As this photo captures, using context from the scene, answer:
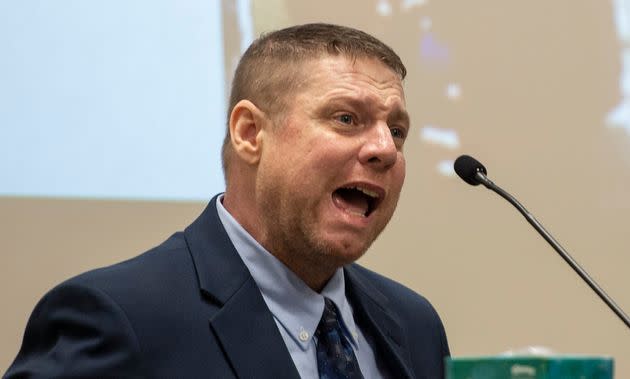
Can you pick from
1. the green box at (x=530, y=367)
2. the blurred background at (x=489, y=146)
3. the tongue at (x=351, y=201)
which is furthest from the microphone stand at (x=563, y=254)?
the blurred background at (x=489, y=146)

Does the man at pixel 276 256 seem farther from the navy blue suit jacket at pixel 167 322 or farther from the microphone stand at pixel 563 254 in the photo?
the microphone stand at pixel 563 254

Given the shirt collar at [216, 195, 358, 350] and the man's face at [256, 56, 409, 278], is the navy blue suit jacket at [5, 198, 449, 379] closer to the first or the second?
the shirt collar at [216, 195, 358, 350]

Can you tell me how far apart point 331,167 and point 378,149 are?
117mm

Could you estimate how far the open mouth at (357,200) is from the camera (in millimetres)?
2414

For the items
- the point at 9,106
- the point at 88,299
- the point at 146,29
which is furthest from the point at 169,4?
the point at 88,299

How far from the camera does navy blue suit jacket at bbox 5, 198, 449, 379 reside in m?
2.12

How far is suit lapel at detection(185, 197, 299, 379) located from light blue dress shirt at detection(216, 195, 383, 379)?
0.12 ft

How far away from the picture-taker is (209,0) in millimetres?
3568

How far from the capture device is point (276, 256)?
8.20ft

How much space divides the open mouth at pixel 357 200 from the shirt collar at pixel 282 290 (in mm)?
211

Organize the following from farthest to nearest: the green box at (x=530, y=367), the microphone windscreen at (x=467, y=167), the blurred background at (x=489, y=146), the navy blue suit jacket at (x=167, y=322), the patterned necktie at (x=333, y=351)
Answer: the blurred background at (x=489, y=146) < the microphone windscreen at (x=467, y=167) < the patterned necktie at (x=333, y=351) < the navy blue suit jacket at (x=167, y=322) < the green box at (x=530, y=367)

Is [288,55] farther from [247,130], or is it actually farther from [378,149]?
[378,149]

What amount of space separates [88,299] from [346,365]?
60cm

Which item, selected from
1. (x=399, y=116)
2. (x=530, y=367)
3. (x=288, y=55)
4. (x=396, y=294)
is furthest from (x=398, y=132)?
(x=530, y=367)
